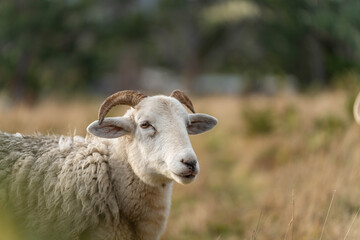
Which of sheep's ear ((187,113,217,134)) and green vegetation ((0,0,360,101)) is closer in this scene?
sheep's ear ((187,113,217,134))

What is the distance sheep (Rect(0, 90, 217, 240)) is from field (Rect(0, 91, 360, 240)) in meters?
0.45

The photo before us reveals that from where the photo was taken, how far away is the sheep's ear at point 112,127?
11.6ft

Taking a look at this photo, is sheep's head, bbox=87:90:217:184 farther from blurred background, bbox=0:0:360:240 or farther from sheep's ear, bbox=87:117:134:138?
blurred background, bbox=0:0:360:240

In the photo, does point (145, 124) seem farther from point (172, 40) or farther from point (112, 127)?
point (172, 40)

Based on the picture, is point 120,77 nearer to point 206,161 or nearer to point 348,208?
point 206,161

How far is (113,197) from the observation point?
355cm

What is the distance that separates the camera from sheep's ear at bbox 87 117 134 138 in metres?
3.53

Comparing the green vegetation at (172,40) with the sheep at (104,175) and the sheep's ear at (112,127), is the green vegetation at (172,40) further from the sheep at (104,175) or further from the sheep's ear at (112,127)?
the sheep's ear at (112,127)

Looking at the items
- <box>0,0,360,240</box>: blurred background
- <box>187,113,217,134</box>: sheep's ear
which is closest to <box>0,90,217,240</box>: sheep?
<box>187,113,217,134</box>: sheep's ear

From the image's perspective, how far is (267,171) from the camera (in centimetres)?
848

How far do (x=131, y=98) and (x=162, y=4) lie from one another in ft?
68.3

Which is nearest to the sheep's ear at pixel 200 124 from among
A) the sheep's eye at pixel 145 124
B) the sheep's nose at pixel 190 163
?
the sheep's eye at pixel 145 124

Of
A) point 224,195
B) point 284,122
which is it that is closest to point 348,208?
point 224,195

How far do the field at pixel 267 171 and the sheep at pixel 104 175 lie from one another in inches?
17.8
